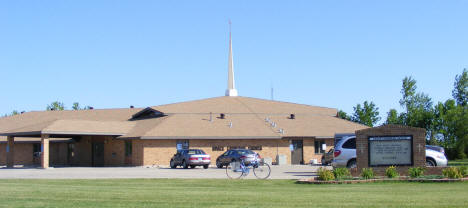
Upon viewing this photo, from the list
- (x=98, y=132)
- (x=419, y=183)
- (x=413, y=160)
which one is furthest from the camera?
(x=98, y=132)

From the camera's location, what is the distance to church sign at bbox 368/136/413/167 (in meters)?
23.2

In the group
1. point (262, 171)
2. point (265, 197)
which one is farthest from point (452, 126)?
point (265, 197)

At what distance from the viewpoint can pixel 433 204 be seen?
12.4 meters

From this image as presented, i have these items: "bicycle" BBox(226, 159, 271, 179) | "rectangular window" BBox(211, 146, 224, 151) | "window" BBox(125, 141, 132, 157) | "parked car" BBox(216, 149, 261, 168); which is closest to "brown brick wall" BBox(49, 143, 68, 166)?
"window" BBox(125, 141, 132, 157)

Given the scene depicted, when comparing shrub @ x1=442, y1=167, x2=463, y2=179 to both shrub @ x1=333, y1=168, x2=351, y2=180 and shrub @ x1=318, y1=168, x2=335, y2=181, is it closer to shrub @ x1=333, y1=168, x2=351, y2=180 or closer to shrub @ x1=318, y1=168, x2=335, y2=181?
shrub @ x1=333, y1=168, x2=351, y2=180

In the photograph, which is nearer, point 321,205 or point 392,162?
point 321,205

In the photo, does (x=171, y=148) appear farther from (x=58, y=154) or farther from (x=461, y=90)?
(x=461, y=90)

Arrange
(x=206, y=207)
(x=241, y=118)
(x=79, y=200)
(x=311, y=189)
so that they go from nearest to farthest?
(x=206, y=207), (x=79, y=200), (x=311, y=189), (x=241, y=118)

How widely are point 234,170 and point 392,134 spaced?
6289mm

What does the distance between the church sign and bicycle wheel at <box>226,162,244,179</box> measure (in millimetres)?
5080

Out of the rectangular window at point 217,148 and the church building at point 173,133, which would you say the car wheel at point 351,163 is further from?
the rectangular window at point 217,148

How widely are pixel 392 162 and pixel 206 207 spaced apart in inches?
503

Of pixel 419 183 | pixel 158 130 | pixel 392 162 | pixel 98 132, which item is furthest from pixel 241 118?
pixel 419 183

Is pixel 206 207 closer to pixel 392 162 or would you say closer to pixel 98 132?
pixel 392 162
